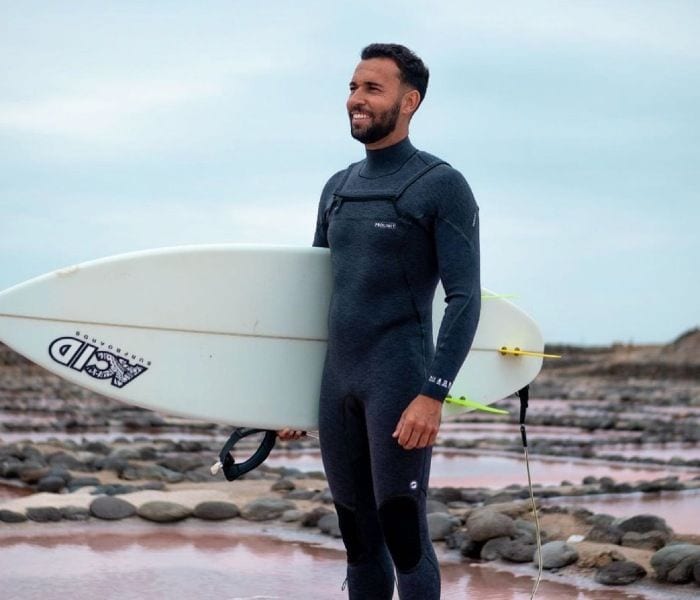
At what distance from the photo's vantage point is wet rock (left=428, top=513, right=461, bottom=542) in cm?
723

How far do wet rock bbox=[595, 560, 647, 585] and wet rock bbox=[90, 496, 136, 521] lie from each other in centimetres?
296

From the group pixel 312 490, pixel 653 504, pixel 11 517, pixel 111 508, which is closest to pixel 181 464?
pixel 312 490

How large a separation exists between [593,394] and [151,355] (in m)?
23.0

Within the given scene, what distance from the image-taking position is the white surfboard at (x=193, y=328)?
4488mm

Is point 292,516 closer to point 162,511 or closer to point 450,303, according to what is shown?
point 162,511

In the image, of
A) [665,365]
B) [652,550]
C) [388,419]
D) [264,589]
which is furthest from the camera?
[665,365]

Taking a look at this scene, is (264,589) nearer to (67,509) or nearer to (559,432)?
(67,509)

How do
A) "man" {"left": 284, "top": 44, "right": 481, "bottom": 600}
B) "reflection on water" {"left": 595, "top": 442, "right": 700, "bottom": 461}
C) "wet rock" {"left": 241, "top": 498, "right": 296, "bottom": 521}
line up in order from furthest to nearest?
"reflection on water" {"left": 595, "top": 442, "right": 700, "bottom": 461}, "wet rock" {"left": 241, "top": 498, "right": 296, "bottom": 521}, "man" {"left": 284, "top": 44, "right": 481, "bottom": 600}

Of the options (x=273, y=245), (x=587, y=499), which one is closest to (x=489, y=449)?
(x=587, y=499)

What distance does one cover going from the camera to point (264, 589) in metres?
5.91

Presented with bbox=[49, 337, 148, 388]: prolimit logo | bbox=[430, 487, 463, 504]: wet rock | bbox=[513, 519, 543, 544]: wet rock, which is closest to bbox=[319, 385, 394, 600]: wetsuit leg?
bbox=[49, 337, 148, 388]: prolimit logo

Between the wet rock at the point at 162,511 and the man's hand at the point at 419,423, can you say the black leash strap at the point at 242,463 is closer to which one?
the man's hand at the point at 419,423

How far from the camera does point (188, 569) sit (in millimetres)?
6379

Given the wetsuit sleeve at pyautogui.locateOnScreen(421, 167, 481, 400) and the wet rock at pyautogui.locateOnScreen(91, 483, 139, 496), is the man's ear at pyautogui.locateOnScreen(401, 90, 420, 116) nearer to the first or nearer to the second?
the wetsuit sleeve at pyautogui.locateOnScreen(421, 167, 481, 400)
